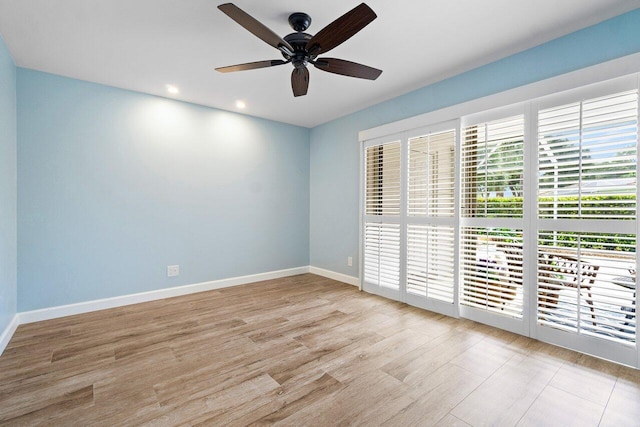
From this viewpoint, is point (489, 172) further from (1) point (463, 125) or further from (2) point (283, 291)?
(2) point (283, 291)

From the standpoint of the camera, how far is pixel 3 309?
94.0 inches

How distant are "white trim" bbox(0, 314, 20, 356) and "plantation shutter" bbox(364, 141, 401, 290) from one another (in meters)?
3.63

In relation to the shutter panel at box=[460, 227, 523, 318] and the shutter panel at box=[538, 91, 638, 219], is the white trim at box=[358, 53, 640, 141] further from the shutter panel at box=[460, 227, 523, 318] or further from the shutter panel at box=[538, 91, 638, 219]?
the shutter panel at box=[460, 227, 523, 318]

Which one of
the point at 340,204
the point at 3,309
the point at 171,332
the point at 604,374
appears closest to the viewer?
the point at 604,374

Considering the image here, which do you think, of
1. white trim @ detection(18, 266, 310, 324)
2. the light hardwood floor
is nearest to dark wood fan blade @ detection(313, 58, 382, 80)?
the light hardwood floor

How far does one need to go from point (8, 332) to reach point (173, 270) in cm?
151

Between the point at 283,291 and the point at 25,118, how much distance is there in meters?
3.39

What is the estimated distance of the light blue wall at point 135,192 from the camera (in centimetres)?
295

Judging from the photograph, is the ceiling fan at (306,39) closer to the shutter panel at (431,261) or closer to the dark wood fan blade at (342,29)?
the dark wood fan blade at (342,29)

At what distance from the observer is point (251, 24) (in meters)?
1.77

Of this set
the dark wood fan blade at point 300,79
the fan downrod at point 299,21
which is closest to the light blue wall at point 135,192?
the dark wood fan blade at point 300,79

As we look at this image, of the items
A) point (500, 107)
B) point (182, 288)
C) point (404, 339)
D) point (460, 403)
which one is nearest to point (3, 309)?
point (182, 288)

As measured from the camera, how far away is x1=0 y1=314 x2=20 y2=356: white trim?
2322mm

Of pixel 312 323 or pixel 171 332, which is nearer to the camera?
pixel 171 332
